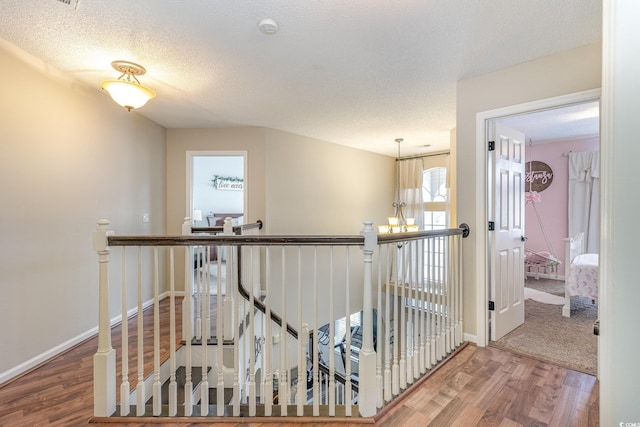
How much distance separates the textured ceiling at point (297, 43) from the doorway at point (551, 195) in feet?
2.23

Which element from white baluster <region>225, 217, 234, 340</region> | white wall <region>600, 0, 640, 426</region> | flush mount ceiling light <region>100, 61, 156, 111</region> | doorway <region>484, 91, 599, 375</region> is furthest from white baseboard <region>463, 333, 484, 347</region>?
flush mount ceiling light <region>100, 61, 156, 111</region>

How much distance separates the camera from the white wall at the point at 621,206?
0.48 m

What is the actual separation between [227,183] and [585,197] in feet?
25.6

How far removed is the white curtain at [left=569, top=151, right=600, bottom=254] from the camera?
447cm

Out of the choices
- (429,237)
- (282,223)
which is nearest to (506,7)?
(429,237)

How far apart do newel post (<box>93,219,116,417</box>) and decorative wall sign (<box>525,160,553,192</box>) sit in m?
6.28

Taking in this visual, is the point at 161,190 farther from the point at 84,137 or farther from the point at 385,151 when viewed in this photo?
the point at 385,151

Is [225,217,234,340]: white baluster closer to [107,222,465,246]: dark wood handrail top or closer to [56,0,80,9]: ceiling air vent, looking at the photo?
[107,222,465,246]: dark wood handrail top

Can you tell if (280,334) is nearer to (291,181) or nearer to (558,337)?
(558,337)

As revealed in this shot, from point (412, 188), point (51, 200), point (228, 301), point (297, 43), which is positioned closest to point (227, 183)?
point (412, 188)

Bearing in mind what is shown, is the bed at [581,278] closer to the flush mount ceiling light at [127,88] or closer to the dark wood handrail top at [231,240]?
the dark wood handrail top at [231,240]

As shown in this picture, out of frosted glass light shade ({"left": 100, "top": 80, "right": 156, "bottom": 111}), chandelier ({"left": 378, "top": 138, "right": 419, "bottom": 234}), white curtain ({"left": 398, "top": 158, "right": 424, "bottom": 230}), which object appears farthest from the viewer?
white curtain ({"left": 398, "top": 158, "right": 424, "bottom": 230})

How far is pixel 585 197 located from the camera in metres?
4.61

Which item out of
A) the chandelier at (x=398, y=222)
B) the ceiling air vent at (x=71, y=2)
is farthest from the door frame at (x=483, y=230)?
the ceiling air vent at (x=71, y=2)
